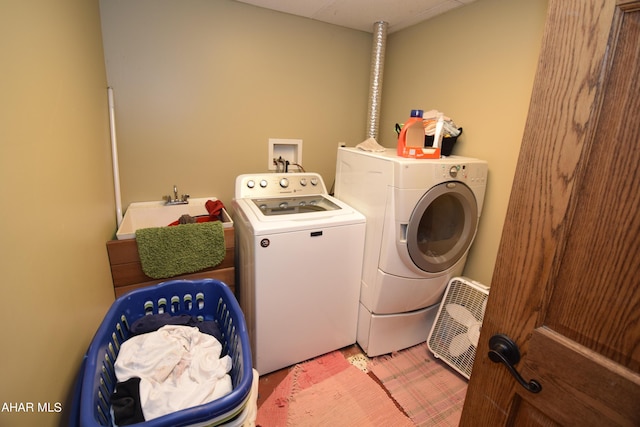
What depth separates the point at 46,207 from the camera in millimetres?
892

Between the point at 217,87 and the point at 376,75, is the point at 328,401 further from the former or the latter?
the point at 376,75

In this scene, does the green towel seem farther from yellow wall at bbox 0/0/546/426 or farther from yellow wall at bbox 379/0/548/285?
yellow wall at bbox 379/0/548/285

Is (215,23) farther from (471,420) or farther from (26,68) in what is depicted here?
(471,420)

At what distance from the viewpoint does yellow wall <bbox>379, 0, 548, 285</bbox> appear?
5.26 ft

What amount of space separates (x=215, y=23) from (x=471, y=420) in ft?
7.91

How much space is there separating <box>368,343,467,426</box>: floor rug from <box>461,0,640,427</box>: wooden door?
3.46 feet

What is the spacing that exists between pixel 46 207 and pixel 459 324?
201cm

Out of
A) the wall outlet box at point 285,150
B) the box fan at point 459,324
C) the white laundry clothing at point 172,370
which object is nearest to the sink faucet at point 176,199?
the wall outlet box at point 285,150

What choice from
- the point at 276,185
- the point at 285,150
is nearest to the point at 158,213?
the point at 276,185

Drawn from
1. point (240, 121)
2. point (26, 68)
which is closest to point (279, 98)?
point (240, 121)

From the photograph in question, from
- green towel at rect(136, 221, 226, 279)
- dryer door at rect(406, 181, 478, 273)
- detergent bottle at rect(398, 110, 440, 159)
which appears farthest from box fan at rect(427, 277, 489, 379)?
green towel at rect(136, 221, 226, 279)

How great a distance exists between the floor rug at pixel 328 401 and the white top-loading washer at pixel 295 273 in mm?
123

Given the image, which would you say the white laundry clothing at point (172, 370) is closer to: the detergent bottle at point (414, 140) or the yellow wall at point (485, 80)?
the detergent bottle at point (414, 140)

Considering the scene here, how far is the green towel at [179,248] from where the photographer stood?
5.21 ft
